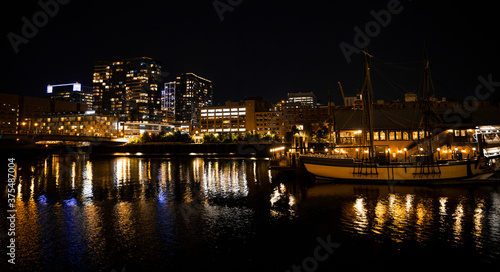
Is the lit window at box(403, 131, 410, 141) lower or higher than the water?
higher

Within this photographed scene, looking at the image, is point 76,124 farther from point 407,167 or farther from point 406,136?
point 407,167

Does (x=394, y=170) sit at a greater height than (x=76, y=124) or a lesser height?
lesser

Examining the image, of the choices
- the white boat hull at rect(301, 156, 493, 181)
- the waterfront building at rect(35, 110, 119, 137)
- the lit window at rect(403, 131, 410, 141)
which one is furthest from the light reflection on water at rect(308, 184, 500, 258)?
the waterfront building at rect(35, 110, 119, 137)

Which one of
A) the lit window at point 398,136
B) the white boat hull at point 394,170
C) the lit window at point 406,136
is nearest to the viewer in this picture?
the white boat hull at point 394,170

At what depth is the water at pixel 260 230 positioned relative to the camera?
14273 mm

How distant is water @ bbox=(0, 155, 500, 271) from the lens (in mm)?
14273

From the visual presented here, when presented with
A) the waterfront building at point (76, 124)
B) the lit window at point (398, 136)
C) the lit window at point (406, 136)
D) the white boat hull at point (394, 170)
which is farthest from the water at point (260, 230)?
the waterfront building at point (76, 124)

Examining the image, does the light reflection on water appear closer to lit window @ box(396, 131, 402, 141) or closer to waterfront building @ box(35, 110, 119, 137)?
lit window @ box(396, 131, 402, 141)

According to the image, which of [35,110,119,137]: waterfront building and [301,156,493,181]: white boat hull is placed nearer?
[301,156,493,181]: white boat hull

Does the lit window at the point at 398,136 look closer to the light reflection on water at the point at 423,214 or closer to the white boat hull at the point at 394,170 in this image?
the white boat hull at the point at 394,170

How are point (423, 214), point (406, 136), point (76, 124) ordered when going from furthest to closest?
1. point (76, 124)
2. point (406, 136)
3. point (423, 214)

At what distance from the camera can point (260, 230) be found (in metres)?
18.7

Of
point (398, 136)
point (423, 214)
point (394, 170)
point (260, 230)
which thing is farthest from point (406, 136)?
point (260, 230)

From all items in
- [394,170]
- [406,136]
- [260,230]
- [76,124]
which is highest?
[76,124]
